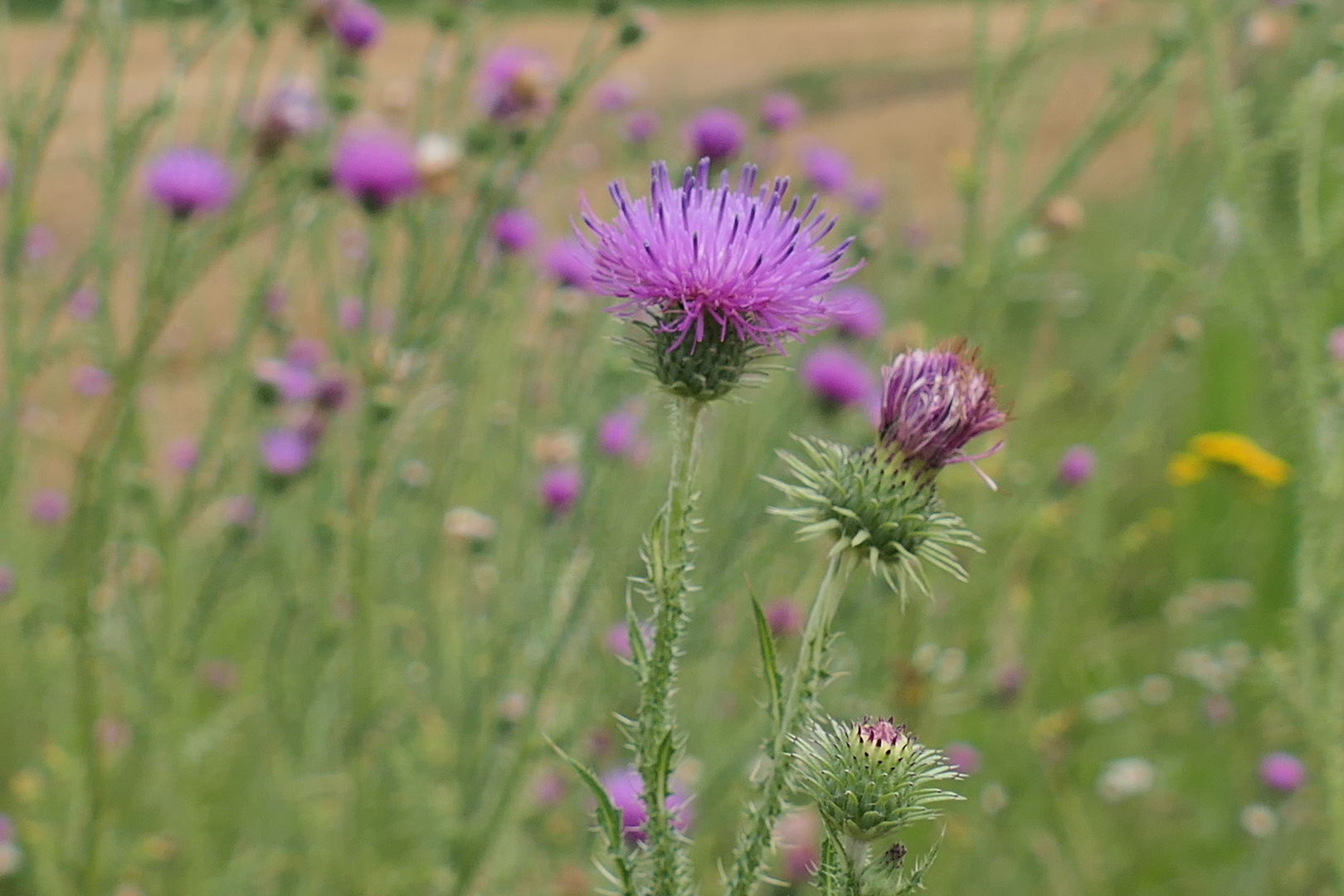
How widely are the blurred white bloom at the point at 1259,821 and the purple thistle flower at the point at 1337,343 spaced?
44.7 inches

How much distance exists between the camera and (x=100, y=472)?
6.06ft

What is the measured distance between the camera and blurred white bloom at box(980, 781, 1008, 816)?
2.36 meters

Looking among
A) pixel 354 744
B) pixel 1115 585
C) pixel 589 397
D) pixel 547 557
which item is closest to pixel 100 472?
pixel 354 744

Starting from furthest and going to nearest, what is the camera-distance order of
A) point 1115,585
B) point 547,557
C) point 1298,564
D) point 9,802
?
point 1115,585, point 9,802, point 547,557, point 1298,564

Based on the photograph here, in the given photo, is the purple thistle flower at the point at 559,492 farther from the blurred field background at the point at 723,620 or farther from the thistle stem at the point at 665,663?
the thistle stem at the point at 665,663

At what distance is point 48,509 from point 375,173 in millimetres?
2232

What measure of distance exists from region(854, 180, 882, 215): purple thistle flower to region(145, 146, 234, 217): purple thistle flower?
5.70ft

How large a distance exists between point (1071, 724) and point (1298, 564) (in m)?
1.40

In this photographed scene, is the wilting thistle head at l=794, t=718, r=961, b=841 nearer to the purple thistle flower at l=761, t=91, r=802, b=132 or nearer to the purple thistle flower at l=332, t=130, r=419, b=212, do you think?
the purple thistle flower at l=332, t=130, r=419, b=212

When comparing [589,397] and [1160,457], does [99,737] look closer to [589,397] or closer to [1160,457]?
[589,397]

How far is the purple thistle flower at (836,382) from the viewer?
242 cm

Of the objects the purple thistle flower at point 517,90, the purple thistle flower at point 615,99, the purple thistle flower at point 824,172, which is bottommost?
the purple thistle flower at point 517,90

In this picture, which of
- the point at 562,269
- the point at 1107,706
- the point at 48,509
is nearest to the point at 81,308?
the point at 48,509

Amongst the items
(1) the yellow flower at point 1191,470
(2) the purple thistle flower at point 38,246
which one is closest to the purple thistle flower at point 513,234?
(2) the purple thistle flower at point 38,246
